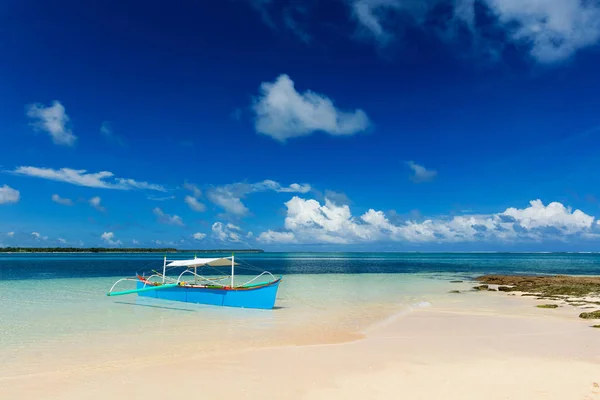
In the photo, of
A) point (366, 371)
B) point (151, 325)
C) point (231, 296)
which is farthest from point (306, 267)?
point (366, 371)

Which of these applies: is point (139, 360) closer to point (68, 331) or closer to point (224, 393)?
point (224, 393)

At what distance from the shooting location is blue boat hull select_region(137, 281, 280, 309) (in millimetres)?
20703

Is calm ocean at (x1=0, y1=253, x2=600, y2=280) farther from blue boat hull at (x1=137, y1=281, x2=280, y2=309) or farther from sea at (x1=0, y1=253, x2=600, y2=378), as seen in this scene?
blue boat hull at (x1=137, y1=281, x2=280, y2=309)

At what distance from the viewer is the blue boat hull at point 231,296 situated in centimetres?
2070

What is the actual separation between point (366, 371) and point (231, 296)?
13017 mm

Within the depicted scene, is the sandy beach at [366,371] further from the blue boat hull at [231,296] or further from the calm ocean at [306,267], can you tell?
the calm ocean at [306,267]

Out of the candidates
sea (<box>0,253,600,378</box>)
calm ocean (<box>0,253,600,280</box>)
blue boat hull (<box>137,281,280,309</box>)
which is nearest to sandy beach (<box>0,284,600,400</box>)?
sea (<box>0,253,600,378</box>)

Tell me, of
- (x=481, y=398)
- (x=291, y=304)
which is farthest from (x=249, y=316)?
(x=481, y=398)

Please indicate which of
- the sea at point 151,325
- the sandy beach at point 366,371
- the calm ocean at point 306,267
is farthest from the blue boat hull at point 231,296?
the calm ocean at point 306,267

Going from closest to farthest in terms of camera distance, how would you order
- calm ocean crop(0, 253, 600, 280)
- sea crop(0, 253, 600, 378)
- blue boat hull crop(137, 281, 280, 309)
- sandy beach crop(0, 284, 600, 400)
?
sandy beach crop(0, 284, 600, 400) → sea crop(0, 253, 600, 378) → blue boat hull crop(137, 281, 280, 309) → calm ocean crop(0, 253, 600, 280)

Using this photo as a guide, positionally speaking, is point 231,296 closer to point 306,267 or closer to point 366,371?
point 366,371

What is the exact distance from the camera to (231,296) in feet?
70.1

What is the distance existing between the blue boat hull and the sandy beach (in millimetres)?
6799

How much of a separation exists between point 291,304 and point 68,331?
11.8 metres
